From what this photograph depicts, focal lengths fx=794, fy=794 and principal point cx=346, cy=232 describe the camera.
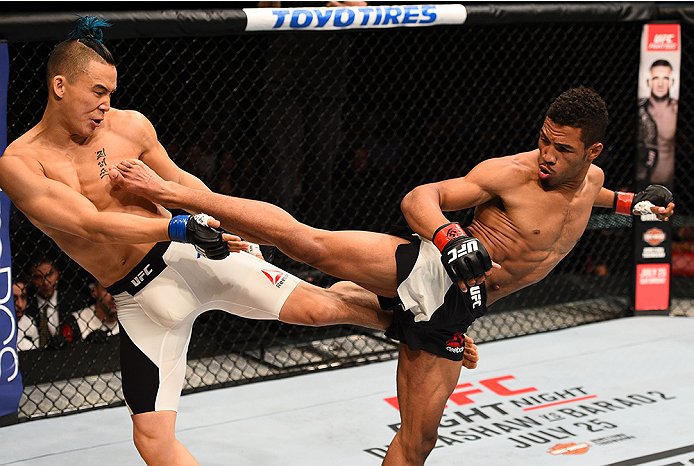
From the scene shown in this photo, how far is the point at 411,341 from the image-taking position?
223 cm

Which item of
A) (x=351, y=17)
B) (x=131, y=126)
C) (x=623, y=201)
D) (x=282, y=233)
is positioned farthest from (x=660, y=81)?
(x=131, y=126)

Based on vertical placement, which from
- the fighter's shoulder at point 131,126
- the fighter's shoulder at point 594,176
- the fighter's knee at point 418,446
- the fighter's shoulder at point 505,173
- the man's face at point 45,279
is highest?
the fighter's shoulder at point 594,176

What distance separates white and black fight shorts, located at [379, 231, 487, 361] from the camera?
6.98 ft

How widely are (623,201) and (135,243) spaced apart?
1.50 metres

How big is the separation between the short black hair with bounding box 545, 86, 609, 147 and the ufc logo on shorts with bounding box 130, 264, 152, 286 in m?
1.18

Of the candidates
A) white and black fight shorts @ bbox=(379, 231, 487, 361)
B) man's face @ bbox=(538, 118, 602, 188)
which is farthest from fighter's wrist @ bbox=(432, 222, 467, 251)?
man's face @ bbox=(538, 118, 602, 188)

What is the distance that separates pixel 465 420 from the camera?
315 centimetres

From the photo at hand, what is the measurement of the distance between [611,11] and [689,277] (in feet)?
6.52

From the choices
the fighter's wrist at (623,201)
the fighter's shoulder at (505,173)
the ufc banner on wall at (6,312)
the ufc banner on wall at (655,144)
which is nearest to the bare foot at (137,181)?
the fighter's shoulder at (505,173)

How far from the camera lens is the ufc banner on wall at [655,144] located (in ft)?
14.2

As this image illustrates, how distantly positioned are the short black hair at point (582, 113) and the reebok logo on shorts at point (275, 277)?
87 centimetres

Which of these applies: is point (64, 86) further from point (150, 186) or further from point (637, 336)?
point (637, 336)

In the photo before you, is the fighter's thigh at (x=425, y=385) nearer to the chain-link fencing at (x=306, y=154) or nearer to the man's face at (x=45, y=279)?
the chain-link fencing at (x=306, y=154)

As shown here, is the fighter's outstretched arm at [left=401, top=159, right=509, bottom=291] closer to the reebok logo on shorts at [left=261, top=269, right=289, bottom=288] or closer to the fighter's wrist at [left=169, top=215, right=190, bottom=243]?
the reebok logo on shorts at [left=261, top=269, right=289, bottom=288]
